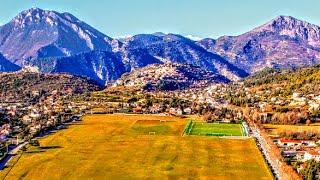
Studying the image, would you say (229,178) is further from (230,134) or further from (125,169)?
(230,134)

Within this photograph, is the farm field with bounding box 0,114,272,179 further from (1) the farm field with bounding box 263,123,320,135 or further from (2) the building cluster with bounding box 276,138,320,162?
(1) the farm field with bounding box 263,123,320,135

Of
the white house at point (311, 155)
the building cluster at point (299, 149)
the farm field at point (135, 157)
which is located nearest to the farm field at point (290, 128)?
the building cluster at point (299, 149)

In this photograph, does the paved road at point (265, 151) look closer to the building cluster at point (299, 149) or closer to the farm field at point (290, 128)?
the building cluster at point (299, 149)

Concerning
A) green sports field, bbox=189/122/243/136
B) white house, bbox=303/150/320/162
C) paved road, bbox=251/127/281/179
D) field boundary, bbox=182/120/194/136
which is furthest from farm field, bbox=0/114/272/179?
white house, bbox=303/150/320/162

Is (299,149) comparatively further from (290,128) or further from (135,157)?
(135,157)

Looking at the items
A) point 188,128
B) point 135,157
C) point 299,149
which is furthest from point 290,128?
point 135,157

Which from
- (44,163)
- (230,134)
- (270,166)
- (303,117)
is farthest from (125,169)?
(303,117)
